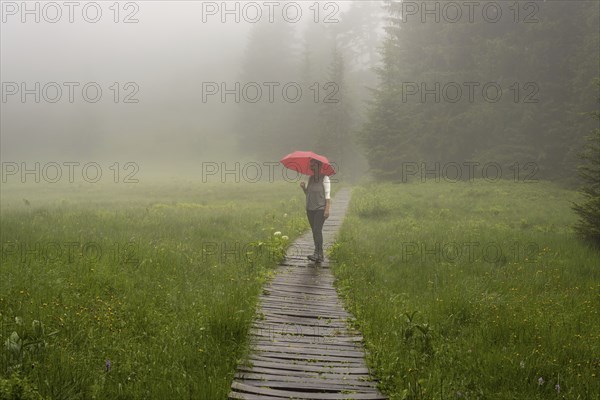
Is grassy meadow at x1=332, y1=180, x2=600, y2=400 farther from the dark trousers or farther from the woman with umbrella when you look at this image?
the woman with umbrella

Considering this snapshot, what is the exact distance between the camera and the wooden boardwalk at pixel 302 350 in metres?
5.29

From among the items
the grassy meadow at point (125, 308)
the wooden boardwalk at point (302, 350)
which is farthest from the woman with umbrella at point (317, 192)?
the wooden boardwalk at point (302, 350)

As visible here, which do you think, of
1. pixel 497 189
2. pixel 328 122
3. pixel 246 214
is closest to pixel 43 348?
pixel 246 214

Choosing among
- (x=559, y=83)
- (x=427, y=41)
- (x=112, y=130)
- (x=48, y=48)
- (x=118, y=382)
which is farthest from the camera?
(x=48, y=48)

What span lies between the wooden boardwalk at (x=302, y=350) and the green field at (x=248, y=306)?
0.84ft

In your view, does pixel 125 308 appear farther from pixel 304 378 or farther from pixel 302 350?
pixel 304 378

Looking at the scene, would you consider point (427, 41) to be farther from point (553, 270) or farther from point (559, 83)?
point (553, 270)

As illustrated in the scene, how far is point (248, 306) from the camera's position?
7.37 m

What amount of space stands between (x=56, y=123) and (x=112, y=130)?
953 cm

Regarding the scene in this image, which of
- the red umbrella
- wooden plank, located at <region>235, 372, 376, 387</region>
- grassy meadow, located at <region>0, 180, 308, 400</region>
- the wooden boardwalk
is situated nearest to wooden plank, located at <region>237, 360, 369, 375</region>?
the wooden boardwalk

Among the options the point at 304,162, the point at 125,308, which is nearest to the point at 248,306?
the point at 125,308

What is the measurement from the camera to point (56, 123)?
72.4 m

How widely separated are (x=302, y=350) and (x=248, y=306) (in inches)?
54.6

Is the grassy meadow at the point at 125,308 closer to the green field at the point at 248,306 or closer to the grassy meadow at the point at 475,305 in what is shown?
the green field at the point at 248,306
